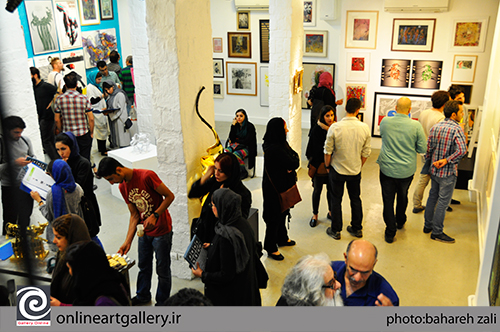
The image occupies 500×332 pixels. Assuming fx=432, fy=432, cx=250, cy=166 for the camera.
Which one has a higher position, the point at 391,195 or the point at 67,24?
the point at 67,24

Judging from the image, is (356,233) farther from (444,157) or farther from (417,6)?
(417,6)

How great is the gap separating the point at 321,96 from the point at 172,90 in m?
4.12

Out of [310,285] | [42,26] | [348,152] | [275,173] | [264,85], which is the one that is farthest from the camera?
[264,85]

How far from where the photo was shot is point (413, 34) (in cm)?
837

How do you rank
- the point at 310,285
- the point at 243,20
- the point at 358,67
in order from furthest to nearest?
the point at 243,20
the point at 358,67
the point at 310,285

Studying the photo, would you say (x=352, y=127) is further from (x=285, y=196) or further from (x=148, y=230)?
(x=148, y=230)

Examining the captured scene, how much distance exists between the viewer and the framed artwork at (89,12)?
35.2 feet

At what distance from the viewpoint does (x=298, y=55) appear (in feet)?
25.8

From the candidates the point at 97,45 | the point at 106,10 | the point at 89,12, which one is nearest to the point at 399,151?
the point at 97,45

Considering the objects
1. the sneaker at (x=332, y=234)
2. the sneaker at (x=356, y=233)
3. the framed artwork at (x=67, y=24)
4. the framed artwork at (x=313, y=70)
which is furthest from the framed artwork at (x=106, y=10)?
the sneaker at (x=356, y=233)

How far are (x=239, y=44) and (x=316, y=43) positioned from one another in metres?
2.08

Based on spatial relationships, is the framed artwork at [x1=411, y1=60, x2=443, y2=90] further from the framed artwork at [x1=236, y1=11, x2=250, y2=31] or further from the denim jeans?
the framed artwork at [x1=236, y1=11, x2=250, y2=31]

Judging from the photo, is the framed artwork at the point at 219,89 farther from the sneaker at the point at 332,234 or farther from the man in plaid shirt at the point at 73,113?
the sneaker at the point at 332,234

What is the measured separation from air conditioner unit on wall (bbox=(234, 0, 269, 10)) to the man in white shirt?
20.4ft
